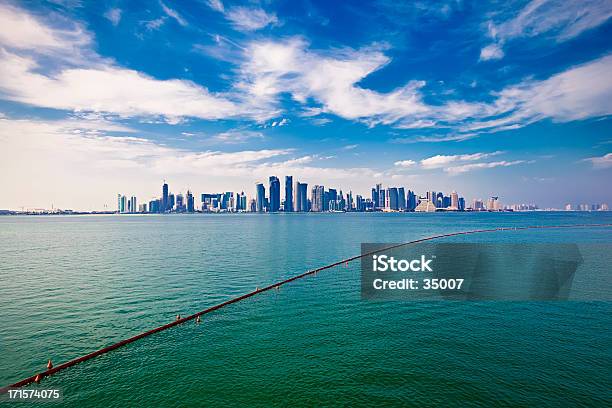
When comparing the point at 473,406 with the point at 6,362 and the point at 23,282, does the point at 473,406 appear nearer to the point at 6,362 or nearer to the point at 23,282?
the point at 6,362

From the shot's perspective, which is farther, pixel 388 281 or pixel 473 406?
pixel 388 281

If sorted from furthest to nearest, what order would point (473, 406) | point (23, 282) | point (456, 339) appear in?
1. point (23, 282)
2. point (456, 339)
3. point (473, 406)

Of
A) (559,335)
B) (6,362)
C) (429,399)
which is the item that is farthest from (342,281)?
(6,362)

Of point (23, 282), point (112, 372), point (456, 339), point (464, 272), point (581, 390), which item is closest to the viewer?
point (581, 390)

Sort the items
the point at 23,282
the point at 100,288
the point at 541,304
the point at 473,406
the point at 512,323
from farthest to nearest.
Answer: the point at 23,282 → the point at 100,288 → the point at 541,304 → the point at 512,323 → the point at 473,406

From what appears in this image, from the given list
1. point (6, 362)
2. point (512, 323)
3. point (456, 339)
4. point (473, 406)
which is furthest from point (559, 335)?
point (6, 362)

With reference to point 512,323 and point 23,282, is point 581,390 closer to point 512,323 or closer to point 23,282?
point 512,323

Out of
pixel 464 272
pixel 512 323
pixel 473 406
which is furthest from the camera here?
pixel 464 272

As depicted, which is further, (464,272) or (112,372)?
(464,272)
